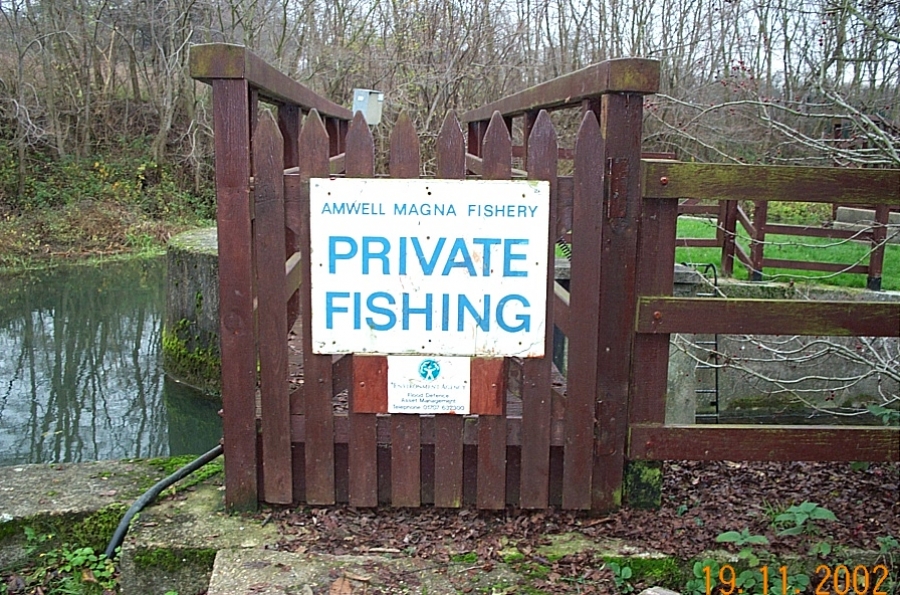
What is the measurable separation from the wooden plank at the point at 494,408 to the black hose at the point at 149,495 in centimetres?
123

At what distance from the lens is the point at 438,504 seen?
3580 millimetres

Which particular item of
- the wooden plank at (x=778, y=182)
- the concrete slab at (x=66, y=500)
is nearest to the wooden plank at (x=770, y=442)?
the wooden plank at (x=778, y=182)

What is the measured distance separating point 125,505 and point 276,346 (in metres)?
0.99

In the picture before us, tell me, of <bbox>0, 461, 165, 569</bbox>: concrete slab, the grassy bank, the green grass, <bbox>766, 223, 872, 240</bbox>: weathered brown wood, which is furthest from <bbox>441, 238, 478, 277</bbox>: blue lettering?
the grassy bank

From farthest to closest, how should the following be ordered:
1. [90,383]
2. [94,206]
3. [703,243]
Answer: [94,206] < [703,243] < [90,383]

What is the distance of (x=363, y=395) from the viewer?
3445mm

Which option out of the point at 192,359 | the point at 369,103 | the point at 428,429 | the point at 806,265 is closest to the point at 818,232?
the point at 806,265

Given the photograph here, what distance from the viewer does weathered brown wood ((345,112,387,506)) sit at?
3301 mm

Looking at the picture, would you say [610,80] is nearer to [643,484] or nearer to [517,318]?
[517,318]

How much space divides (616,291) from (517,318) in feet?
1.33

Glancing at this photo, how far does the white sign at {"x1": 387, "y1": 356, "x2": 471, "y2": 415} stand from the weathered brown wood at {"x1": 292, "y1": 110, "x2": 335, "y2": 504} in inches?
10.4

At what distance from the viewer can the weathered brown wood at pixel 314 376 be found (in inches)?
129

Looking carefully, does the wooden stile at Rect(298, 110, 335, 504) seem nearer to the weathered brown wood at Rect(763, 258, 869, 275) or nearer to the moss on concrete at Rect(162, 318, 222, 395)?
the moss on concrete at Rect(162, 318, 222, 395)
